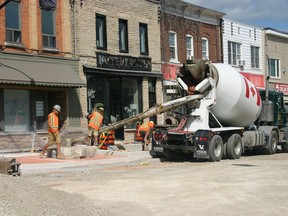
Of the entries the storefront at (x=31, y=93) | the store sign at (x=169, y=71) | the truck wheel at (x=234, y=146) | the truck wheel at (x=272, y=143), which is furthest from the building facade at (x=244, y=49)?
the truck wheel at (x=234, y=146)

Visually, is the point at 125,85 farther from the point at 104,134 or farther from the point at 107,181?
the point at 107,181

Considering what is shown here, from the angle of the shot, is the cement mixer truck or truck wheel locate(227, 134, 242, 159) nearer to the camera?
the cement mixer truck

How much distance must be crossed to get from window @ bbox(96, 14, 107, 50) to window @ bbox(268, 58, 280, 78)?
1860cm

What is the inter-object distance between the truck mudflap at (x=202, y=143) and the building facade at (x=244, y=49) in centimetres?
1781

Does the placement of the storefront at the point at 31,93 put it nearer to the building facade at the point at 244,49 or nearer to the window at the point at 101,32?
the window at the point at 101,32

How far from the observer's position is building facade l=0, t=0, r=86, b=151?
19.3 m

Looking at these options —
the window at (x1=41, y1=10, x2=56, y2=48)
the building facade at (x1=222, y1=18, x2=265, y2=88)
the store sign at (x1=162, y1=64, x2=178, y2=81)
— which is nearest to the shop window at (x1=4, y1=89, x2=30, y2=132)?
the window at (x1=41, y1=10, x2=56, y2=48)

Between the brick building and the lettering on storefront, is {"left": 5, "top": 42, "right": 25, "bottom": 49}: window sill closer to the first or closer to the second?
the lettering on storefront

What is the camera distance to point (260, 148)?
65.8 feet

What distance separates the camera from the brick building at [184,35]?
2777 cm

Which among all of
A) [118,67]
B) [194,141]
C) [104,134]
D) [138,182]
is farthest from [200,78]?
[118,67]

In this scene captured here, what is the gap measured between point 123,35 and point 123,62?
1.60 m

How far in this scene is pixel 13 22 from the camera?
2008 cm

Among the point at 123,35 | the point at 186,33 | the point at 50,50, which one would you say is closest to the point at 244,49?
the point at 186,33
